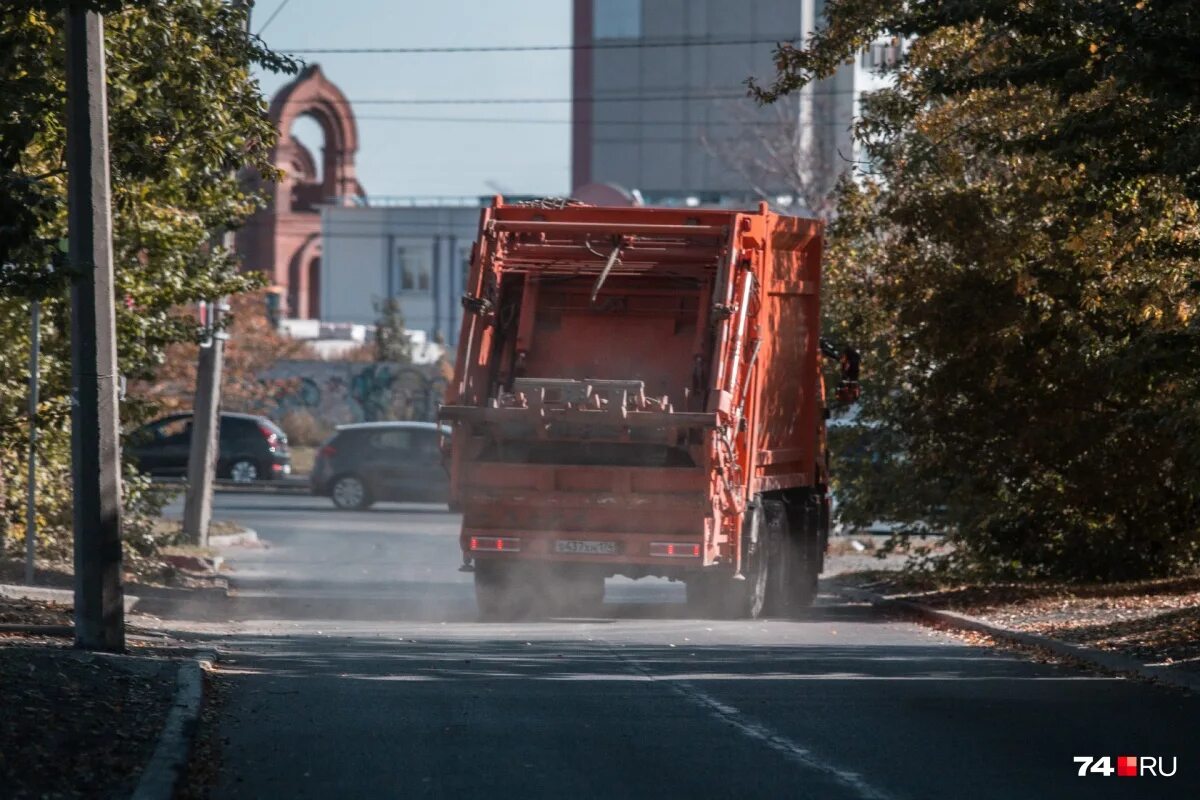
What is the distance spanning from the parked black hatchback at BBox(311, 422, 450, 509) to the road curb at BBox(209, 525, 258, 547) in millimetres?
6599

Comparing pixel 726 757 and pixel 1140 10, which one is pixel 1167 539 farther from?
pixel 726 757

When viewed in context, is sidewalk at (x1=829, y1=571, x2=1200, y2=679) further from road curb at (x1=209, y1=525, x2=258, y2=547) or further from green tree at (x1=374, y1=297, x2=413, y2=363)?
green tree at (x1=374, y1=297, x2=413, y2=363)

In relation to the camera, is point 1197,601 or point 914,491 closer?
point 1197,601

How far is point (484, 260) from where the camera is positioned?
647 inches

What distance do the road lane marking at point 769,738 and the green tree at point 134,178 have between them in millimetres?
4840

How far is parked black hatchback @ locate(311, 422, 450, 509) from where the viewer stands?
3406 centimetres

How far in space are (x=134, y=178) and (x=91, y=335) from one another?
294cm

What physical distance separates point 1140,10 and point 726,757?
217 inches

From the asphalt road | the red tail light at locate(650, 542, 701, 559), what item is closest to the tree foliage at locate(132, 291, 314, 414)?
the asphalt road

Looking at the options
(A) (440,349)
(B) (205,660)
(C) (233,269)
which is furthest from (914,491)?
(A) (440,349)

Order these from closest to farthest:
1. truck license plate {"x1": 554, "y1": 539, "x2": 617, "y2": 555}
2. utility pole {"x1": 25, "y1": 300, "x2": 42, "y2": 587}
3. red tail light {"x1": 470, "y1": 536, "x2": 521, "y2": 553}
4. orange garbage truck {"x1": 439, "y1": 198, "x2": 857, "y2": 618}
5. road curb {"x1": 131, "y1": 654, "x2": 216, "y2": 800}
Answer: road curb {"x1": 131, "y1": 654, "x2": 216, "y2": 800} → utility pole {"x1": 25, "y1": 300, "x2": 42, "y2": 587} → orange garbage truck {"x1": 439, "y1": 198, "x2": 857, "y2": 618} → truck license plate {"x1": 554, "y1": 539, "x2": 617, "y2": 555} → red tail light {"x1": 470, "y1": 536, "x2": 521, "y2": 553}

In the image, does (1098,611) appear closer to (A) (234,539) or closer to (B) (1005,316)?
(B) (1005,316)

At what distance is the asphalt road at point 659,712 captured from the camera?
853cm

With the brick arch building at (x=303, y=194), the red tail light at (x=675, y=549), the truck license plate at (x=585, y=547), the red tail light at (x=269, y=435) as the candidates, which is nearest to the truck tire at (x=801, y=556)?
the red tail light at (x=675, y=549)
